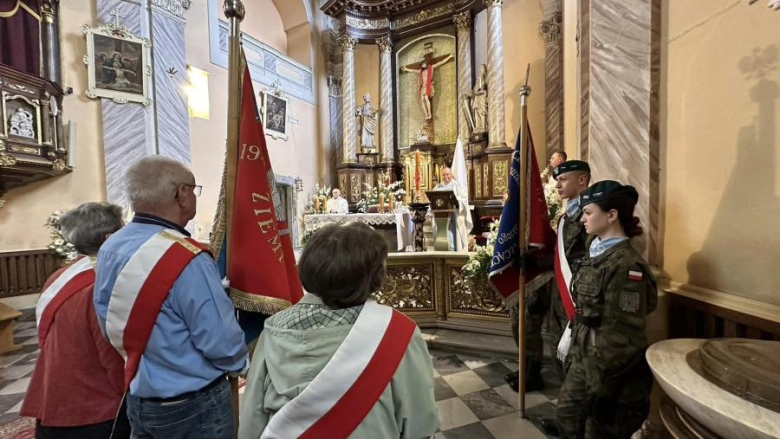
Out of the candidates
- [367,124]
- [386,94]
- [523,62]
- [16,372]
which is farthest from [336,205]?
[16,372]

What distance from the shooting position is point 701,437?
1.02 metres

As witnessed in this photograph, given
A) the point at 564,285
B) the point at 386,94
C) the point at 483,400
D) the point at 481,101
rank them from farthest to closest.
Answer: the point at 386,94
the point at 481,101
the point at 483,400
the point at 564,285

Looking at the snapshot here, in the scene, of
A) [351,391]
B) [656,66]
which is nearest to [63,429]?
[351,391]

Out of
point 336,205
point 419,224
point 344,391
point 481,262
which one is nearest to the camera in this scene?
point 344,391

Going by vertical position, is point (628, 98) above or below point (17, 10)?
below

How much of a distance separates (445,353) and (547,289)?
136 centimetres

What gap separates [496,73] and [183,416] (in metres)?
9.48

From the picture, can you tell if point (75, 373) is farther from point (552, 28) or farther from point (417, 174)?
point (552, 28)

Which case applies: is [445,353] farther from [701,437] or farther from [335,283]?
[335,283]

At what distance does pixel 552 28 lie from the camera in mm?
8164

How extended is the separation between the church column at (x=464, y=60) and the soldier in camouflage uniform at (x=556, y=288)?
7657mm

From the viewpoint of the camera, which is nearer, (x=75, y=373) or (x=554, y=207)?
(x=75, y=373)

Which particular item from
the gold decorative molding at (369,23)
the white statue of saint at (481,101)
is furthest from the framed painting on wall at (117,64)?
the white statue of saint at (481,101)

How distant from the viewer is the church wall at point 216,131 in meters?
8.56
